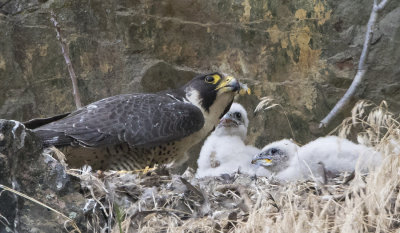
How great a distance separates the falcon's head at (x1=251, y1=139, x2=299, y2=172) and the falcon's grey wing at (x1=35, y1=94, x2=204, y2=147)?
448mm

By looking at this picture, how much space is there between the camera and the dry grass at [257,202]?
2.54m

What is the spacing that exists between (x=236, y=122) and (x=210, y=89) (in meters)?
0.72

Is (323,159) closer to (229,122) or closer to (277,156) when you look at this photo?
(277,156)

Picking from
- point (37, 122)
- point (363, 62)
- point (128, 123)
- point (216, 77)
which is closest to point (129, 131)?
point (128, 123)

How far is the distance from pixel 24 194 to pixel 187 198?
76cm

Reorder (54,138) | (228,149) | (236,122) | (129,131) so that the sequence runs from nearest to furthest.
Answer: (54,138) → (129,131) → (228,149) → (236,122)

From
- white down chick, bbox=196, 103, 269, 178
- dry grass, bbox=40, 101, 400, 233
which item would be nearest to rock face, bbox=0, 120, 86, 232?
dry grass, bbox=40, 101, 400, 233

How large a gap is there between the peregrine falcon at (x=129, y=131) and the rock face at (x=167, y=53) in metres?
0.79

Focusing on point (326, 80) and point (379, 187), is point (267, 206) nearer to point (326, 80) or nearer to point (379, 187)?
point (379, 187)

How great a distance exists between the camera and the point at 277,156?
4.12 m

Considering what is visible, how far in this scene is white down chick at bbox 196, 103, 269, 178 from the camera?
455 cm

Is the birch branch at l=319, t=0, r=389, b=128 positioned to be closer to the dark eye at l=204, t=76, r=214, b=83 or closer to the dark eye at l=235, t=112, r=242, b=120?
the dark eye at l=204, t=76, r=214, b=83

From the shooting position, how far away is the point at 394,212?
257 cm

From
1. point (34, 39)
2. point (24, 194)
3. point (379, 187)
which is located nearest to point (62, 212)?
point (24, 194)
